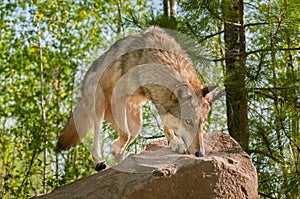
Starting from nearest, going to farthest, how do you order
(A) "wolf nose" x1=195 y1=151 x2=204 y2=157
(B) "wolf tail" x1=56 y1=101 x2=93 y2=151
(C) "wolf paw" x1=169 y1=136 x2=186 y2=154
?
(A) "wolf nose" x1=195 y1=151 x2=204 y2=157
(C) "wolf paw" x1=169 y1=136 x2=186 y2=154
(B) "wolf tail" x1=56 y1=101 x2=93 y2=151

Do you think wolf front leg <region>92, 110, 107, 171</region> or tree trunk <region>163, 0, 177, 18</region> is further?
tree trunk <region>163, 0, 177, 18</region>

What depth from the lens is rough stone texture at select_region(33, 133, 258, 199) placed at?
166 inches

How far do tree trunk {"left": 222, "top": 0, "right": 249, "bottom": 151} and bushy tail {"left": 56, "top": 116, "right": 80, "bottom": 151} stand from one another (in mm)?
1722

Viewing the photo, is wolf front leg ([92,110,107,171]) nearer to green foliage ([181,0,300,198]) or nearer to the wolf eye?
the wolf eye

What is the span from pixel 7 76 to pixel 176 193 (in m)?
6.36

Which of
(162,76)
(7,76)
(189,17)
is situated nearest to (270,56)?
(189,17)

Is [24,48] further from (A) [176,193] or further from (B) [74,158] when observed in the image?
(A) [176,193]

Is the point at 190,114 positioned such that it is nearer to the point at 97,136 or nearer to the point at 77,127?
the point at 97,136

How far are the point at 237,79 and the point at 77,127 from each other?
1927mm

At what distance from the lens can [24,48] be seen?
10227 millimetres

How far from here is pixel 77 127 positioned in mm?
5402

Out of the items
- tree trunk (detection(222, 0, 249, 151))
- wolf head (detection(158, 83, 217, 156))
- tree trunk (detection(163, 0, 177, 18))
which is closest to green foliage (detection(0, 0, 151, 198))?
tree trunk (detection(163, 0, 177, 18))

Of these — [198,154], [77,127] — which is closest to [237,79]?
[198,154]

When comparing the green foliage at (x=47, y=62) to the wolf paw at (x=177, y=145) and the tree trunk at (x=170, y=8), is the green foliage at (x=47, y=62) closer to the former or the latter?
the tree trunk at (x=170, y=8)
